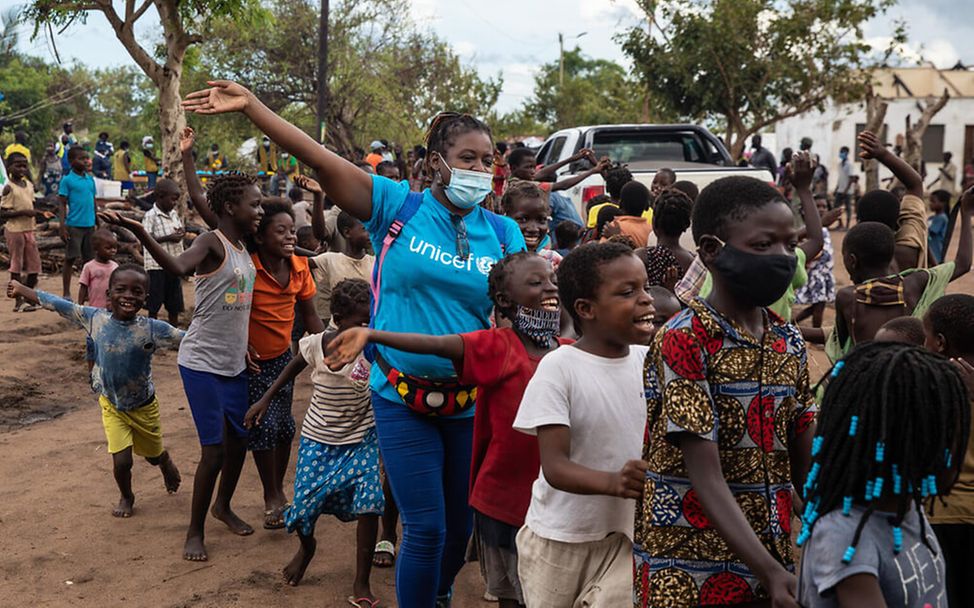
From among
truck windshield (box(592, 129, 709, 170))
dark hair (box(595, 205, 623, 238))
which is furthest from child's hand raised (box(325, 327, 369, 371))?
truck windshield (box(592, 129, 709, 170))

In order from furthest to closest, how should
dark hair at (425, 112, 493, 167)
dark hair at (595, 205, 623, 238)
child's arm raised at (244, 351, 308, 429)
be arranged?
dark hair at (595, 205, 623, 238), child's arm raised at (244, 351, 308, 429), dark hair at (425, 112, 493, 167)

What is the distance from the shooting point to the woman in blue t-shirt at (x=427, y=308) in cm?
404

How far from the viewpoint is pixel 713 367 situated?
271 cm

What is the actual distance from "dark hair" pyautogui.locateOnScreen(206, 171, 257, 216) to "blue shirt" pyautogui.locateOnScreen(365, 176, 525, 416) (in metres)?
1.89

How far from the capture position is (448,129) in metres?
4.24

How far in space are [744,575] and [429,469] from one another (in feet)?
5.42

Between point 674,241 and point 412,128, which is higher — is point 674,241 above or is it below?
below

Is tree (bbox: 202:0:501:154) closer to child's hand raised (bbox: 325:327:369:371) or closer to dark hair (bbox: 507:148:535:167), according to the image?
dark hair (bbox: 507:148:535:167)

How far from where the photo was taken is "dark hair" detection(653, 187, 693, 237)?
19.2 feet

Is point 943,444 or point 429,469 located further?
point 429,469

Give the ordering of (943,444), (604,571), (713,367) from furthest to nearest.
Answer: (604,571)
(713,367)
(943,444)

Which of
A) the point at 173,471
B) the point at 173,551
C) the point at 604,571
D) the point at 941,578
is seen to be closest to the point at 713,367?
the point at 941,578

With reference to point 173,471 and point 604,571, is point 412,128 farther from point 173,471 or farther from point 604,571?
point 604,571

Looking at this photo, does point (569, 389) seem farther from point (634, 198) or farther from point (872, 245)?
point (634, 198)
